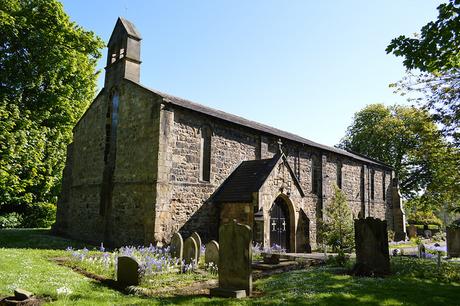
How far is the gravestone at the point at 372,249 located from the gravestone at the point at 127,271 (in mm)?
6957

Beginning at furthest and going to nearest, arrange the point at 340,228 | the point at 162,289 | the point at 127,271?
the point at 340,228, the point at 127,271, the point at 162,289

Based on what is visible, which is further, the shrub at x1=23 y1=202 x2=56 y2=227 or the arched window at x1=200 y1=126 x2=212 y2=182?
the shrub at x1=23 y1=202 x2=56 y2=227

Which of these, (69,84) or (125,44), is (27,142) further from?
(69,84)

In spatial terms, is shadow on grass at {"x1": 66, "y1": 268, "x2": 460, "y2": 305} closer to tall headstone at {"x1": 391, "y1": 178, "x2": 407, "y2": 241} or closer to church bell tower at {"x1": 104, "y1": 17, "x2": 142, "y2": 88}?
church bell tower at {"x1": 104, "y1": 17, "x2": 142, "y2": 88}

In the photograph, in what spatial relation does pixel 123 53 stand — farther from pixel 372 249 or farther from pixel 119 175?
pixel 372 249

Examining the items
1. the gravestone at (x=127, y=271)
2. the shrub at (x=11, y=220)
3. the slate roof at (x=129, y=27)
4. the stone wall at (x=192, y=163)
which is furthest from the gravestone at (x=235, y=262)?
the shrub at (x=11, y=220)

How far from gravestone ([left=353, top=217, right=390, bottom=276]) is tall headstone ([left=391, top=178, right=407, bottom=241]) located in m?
25.1

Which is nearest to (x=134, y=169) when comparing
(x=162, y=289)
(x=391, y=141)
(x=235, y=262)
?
(x=162, y=289)

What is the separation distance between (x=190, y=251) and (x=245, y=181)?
6.02 metres

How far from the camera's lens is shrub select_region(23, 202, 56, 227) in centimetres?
2906

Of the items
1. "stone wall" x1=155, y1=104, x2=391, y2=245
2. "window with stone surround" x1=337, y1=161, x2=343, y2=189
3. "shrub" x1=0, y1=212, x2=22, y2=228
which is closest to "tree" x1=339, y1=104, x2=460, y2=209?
"window with stone surround" x1=337, y1=161, x2=343, y2=189

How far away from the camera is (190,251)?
12664 mm

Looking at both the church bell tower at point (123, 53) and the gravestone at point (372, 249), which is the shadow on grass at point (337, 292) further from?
the church bell tower at point (123, 53)

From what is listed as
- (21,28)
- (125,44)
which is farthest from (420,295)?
(21,28)
